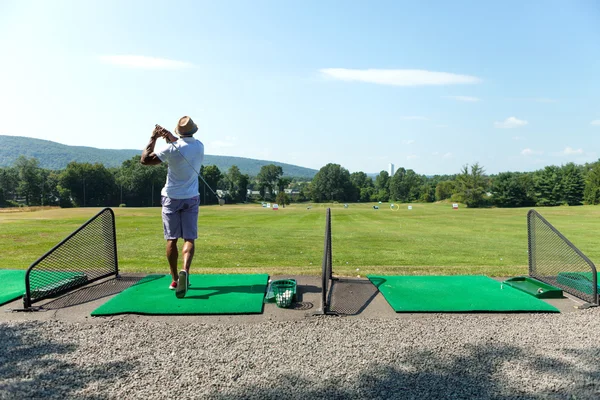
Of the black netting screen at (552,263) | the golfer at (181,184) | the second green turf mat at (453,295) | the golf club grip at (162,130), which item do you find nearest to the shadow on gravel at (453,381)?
the second green turf mat at (453,295)

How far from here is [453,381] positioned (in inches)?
141

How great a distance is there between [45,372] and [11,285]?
3656mm

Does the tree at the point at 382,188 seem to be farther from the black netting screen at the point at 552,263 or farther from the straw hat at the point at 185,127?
the straw hat at the point at 185,127

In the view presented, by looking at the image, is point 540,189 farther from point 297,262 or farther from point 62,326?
point 62,326

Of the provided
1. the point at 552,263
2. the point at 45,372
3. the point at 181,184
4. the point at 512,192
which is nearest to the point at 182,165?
the point at 181,184

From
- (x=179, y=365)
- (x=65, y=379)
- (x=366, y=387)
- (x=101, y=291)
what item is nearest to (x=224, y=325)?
(x=179, y=365)

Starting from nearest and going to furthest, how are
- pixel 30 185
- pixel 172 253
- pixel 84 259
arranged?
pixel 172 253
pixel 84 259
pixel 30 185

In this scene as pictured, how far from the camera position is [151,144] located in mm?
6145

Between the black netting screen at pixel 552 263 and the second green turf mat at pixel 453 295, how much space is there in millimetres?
793

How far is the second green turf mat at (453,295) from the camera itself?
5.55 meters

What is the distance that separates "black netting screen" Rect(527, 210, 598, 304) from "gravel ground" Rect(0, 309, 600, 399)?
120cm

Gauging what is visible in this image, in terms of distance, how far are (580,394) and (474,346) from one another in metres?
1.06

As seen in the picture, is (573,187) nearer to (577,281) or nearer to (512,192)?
(512,192)

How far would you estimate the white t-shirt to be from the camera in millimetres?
5965
